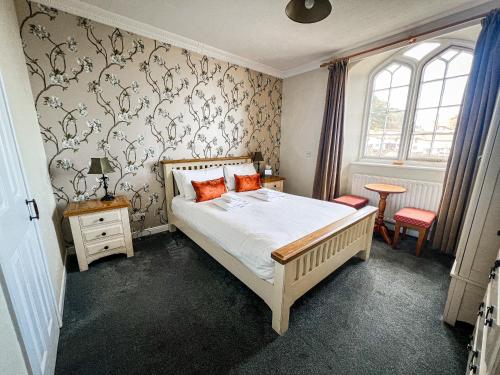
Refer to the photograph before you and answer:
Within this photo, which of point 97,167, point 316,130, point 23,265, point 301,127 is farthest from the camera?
point 301,127

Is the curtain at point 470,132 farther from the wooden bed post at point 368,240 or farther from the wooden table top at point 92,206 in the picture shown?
the wooden table top at point 92,206

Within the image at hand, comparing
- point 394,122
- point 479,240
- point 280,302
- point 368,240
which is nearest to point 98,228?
point 280,302

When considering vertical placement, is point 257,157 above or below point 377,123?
below

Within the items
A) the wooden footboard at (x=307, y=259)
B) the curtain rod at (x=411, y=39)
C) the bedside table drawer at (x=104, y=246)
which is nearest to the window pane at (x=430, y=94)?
the curtain rod at (x=411, y=39)

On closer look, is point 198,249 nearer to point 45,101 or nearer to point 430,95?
point 45,101

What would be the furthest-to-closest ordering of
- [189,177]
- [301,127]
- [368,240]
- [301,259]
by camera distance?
1. [301,127]
2. [189,177]
3. [368,240]
4. [301,259]

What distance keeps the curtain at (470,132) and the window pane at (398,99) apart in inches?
34.3

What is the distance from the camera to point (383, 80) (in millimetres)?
3135

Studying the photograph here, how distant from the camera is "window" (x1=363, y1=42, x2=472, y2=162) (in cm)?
261

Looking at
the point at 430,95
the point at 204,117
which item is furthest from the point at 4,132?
the point at 430,95

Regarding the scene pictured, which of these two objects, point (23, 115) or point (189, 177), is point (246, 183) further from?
point (23, 115)

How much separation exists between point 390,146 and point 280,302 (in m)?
3.01

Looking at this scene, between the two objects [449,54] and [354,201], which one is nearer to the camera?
[449,54]

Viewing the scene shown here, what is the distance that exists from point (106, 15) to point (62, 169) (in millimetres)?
1670
